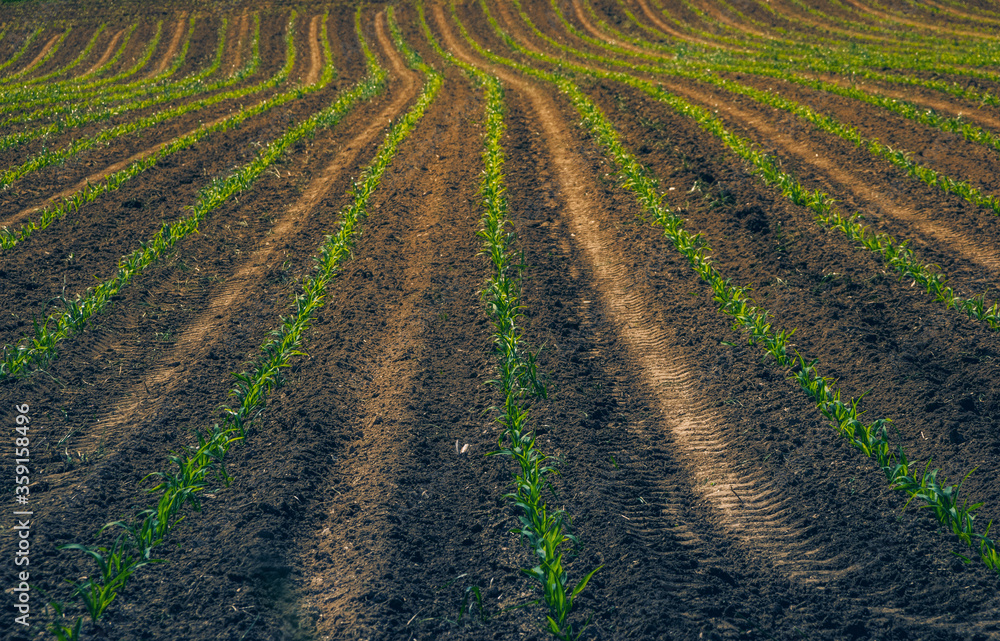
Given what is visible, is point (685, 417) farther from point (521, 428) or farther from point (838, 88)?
point (838, 88)

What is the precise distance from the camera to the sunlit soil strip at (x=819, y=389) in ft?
13.6

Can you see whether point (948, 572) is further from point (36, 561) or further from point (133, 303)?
point (133, 303)

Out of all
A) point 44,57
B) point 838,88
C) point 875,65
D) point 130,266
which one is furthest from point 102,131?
point 875,65

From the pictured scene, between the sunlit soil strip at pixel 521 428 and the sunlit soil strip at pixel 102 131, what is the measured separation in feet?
31.7

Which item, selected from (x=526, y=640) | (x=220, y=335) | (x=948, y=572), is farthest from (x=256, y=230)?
(x=948, y=572)

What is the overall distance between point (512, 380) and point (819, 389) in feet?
8.88

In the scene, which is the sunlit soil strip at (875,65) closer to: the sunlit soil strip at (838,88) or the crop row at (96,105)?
the sunlit soil strip at (838,88)

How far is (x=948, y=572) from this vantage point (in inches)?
153

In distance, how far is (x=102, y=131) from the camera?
623 inches

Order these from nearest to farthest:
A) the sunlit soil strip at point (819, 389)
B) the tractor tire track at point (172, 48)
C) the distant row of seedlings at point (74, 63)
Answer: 1. the sunlit soil strip at point (819, 389)
2. the distant row of seedlings at point (74, 63)
3. the tractor tire track at point (172, 48)

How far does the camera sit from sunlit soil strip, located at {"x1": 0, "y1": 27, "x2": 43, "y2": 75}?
30695mm

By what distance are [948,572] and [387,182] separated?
33.7 feet

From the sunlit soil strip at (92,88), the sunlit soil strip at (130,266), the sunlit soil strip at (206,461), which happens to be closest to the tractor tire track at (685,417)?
the sunlit soil strip at (206,461)

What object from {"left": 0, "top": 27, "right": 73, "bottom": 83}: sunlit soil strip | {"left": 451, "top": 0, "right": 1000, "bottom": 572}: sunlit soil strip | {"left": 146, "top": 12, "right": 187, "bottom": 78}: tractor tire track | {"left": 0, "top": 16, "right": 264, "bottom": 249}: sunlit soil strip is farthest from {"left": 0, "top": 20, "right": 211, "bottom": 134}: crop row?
{"left": 451, "top": 0, "right": 1000, "bottom": 572}: sunlit soil strip
